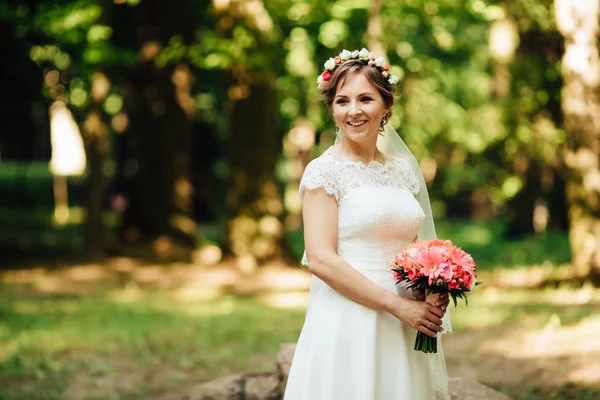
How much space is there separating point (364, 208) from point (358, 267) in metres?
0.28

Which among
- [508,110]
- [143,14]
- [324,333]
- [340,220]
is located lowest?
[324,333]

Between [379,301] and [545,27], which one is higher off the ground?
[545,27]

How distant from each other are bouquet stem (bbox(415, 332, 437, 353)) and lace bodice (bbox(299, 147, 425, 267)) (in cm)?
37

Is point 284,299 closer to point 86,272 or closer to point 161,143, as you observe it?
point 86,272

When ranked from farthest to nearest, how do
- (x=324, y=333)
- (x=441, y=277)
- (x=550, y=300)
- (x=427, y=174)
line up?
(x=427, y=174), (x=550, y=300), (x=324, y=333), (x=441, y=277)

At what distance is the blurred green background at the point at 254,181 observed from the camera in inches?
347

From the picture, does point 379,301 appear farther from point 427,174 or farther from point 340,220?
point 427,174

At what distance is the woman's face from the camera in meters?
3.91

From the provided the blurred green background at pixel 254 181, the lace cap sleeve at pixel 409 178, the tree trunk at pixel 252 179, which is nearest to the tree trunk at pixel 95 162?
the blurred green background at pixel 254 181

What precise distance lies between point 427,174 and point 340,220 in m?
23.6

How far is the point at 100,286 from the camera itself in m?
14.4

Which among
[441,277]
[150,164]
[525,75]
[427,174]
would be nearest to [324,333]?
[441,277]

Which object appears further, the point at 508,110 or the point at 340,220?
the point at 508,110

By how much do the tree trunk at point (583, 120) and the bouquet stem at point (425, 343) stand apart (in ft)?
25.7
